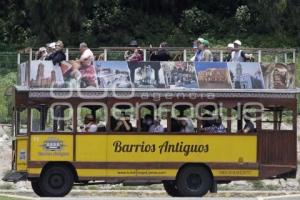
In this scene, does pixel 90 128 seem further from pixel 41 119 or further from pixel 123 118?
pixel 41 119

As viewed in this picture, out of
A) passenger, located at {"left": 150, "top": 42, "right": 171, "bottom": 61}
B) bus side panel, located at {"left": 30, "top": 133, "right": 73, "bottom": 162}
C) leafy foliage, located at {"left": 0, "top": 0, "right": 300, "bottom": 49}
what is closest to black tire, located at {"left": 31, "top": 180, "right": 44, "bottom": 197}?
bus side panel, located at {"left": 30, "top": 133, "right": 73, "bottom": 162}

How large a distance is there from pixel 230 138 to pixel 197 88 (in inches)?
55.4

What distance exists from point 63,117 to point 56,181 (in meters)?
1.49

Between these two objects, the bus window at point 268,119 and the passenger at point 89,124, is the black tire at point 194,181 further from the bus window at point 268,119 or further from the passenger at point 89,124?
the passenger at point 89,124

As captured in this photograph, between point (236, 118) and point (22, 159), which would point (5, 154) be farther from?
point (236, 118)

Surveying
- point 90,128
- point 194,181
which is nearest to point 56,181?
point 90,128

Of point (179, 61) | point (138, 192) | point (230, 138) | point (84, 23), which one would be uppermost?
point (84, 23)

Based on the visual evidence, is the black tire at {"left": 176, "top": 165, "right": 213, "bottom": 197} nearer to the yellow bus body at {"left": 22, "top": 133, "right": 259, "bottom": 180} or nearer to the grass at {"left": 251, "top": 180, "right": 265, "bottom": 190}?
the yellow bus body at {"left": 22, "top": 133, "right": 259, "bottom": 180}

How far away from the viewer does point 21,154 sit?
66.0ft

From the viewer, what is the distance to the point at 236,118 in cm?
2081

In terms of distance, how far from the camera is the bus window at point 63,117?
2000 centimetres

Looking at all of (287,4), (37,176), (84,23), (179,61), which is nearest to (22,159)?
(37,176)

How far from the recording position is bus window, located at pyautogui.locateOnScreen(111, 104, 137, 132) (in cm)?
2016

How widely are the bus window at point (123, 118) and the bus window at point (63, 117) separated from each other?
976mm
